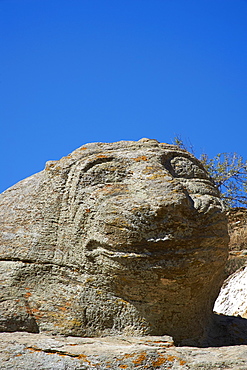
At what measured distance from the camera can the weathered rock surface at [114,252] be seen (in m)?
5.65

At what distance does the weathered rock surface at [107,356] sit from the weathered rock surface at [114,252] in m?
0.59

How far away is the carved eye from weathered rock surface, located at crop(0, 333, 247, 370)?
2117 mm

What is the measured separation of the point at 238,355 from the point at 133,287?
1.34 meters

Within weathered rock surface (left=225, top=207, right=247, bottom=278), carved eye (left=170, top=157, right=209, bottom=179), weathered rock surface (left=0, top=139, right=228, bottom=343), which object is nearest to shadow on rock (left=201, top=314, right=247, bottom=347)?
weathered rock surface (left=0, top=139, right=228, bottom=343)

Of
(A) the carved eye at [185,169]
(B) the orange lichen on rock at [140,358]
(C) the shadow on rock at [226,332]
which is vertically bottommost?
(B) the orange lichen on rock at [140,358]

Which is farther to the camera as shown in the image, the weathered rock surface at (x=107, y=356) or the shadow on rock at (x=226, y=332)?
the shadow on rock at (x=226, y=332)

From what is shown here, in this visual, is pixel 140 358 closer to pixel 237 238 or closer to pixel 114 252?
pixel 114 252

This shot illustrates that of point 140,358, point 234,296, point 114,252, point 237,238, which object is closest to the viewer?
point 140,358

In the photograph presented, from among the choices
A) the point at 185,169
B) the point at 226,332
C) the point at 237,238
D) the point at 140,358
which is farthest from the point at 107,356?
the point at 237,238

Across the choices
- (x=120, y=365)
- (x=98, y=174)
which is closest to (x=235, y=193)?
(x=98, y=174)

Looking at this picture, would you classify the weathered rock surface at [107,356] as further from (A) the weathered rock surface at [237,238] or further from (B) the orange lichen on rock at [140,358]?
(A) the weathered rock surface at [237,238]

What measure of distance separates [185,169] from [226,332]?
206 centimetres

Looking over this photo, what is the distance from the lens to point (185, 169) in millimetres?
6523

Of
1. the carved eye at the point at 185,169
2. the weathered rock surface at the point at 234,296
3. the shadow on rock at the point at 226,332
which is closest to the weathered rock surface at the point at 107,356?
the shadow on rock at the point at 226,332
